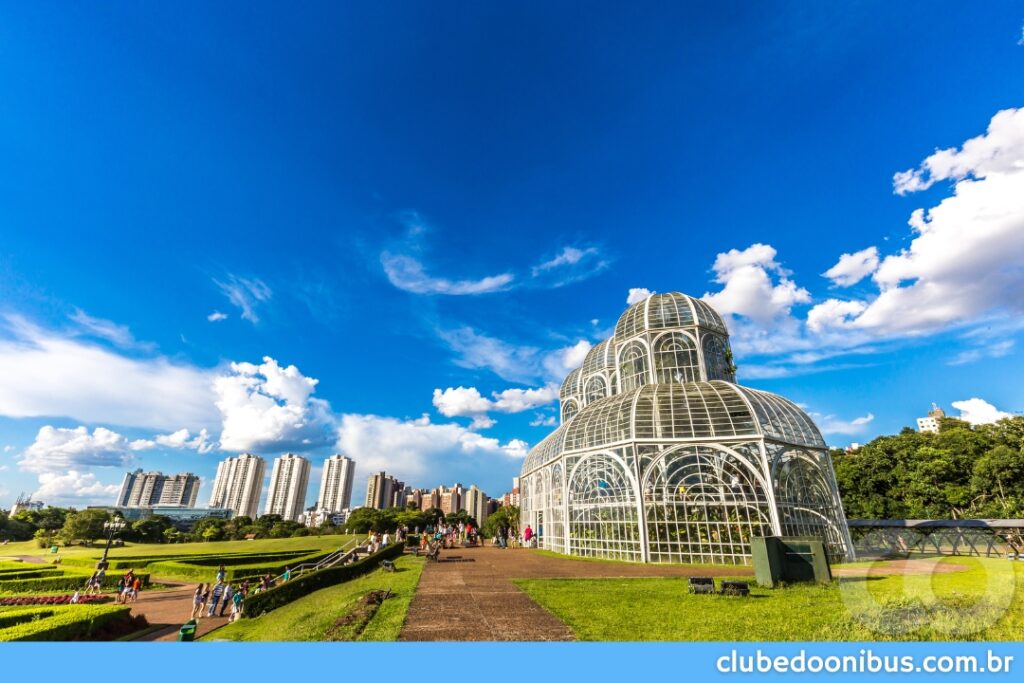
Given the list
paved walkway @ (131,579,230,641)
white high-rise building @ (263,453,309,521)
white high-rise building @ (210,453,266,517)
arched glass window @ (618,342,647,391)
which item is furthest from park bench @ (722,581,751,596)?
white high-rise building @ (210,453,266,517)

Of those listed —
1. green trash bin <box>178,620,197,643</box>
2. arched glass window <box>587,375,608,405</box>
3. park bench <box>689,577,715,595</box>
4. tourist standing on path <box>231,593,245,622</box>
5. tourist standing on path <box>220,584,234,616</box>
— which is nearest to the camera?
green trash bin <box>178,620,197,643</box>

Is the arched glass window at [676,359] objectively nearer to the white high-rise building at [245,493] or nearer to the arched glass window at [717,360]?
the arched glass window at [717,360]

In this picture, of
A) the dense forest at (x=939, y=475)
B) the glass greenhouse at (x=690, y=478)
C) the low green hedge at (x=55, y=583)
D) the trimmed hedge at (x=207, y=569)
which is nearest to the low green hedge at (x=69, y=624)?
the trimmed hedge at (x=207, y=569)

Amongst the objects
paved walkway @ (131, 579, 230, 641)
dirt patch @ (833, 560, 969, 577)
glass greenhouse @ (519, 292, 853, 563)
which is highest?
glass greenhouse @ (519, 292, 853, 563)

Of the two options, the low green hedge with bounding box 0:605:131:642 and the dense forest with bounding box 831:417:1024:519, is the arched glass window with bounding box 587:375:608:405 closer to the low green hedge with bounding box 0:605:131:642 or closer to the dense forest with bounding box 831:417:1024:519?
the dense forest with bounding box 831:417:1024:519

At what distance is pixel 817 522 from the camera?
23703mm

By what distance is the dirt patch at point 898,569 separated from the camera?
18203 millimetres

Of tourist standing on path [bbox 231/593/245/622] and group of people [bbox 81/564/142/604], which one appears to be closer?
tourist standing on path [bbox 231/593/245/622]

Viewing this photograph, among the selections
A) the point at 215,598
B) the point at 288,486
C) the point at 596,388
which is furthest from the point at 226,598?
the point at 288,486

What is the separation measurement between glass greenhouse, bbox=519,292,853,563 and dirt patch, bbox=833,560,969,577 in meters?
2.52

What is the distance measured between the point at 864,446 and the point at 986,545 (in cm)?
2017

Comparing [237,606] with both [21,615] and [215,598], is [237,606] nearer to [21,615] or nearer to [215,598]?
[215,598]

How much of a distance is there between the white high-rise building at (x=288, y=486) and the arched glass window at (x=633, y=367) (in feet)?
595

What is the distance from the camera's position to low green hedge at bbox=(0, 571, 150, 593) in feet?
74.2
